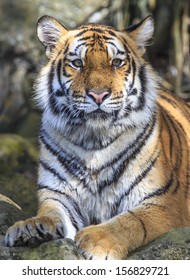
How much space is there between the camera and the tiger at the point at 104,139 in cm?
486

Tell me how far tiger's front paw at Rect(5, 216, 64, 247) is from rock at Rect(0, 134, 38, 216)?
2.31 metres

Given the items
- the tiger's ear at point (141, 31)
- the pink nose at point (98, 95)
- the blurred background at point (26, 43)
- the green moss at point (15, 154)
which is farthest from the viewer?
the blurred background at point (26, 43)

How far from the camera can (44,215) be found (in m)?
4.70

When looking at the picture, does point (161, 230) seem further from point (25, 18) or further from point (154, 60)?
point (154, 60)

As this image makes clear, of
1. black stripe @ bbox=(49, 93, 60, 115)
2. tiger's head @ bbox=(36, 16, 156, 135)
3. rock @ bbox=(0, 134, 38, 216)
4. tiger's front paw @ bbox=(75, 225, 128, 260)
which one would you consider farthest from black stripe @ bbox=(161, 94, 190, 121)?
tiger's front paw @ bbox=(75, 225, 128, 260)

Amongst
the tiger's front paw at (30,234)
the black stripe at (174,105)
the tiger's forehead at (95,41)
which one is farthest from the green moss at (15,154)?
the tiger's front paw at (30,234)

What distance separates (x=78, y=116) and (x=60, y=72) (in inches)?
14.7

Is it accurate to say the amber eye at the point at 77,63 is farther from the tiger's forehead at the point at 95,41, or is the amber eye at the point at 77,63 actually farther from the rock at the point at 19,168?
the rock at the point at 19,168

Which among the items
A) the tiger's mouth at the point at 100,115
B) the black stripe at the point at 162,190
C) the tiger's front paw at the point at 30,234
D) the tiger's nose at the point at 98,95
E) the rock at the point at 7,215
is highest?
the tiger's nose at the point at 98,95

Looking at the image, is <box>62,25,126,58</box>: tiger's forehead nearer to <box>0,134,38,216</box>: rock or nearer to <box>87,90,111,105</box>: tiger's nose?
<box>87,90,111,105</box>: tiger's nose
